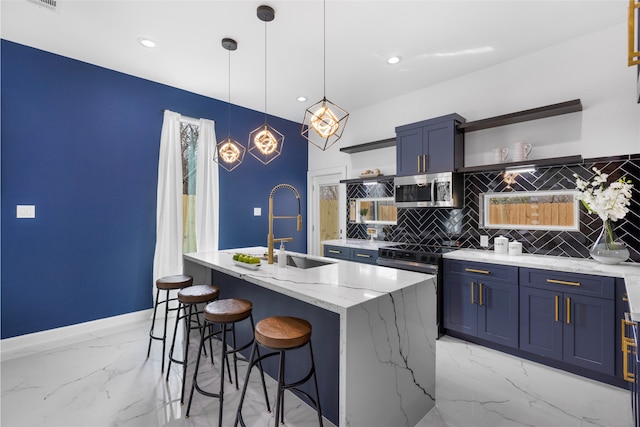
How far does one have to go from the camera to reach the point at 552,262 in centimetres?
263

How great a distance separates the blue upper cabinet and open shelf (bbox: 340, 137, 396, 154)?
0.31 metres

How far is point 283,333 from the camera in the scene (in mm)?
1591

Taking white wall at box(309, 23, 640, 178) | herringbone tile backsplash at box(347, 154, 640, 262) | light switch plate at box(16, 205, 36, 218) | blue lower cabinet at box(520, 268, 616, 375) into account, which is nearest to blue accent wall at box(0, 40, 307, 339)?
light switch plate at box(16, 205, 36, 218)

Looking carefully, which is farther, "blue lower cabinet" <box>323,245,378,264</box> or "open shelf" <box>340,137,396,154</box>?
"open shelf" <box>340,137,396,154</box>

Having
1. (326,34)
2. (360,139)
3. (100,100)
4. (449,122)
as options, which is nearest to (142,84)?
(100,100)

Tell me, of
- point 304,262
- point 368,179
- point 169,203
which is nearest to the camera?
point 304,262

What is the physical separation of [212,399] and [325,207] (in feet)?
12.3

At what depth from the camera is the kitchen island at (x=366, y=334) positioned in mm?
1467

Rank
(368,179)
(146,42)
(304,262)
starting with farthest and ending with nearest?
(368,179) → (146,42) → (304,262)

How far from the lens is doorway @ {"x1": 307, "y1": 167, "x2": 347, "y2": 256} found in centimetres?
512

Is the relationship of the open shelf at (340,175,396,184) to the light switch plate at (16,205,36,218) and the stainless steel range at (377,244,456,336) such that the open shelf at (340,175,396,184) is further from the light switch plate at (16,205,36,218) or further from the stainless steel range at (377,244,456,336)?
the light switch plate at (16,205,36,218)

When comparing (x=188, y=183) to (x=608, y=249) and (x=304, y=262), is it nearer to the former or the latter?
(x=304, y=262)

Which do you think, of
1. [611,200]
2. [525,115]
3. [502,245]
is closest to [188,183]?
[502,245]

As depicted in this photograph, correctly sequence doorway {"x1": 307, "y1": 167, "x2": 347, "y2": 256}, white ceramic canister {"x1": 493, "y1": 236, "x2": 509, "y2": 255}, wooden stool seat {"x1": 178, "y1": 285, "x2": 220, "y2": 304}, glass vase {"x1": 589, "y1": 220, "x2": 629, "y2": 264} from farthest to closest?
doorway {"x1": 307, "y1": 167, "x2": 347, "y2": 256} < white ceramic canister {"x1": 493, "y1": 236, "x2": 509, "y2": 255} < glass vase {"x1": 589, "y1": 220, "x2": 629, "y2": 264} < wooden stool seat {"x1": 178, "y1": 285, "x2": 220, "y2": 304}
